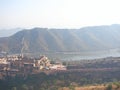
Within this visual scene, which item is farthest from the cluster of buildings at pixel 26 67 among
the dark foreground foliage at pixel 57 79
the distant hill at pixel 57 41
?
the distant hill at pixel 57 41

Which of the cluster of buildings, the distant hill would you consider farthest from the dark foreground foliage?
the distant hill

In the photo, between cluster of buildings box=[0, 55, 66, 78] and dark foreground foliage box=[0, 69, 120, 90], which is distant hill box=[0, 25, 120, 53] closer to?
cluster of buildings box=[0, 55, 66, 78]

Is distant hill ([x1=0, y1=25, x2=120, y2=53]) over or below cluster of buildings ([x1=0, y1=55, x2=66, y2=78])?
over

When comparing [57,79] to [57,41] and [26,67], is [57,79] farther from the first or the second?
[57,41]

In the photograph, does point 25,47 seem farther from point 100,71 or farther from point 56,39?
point 100,71

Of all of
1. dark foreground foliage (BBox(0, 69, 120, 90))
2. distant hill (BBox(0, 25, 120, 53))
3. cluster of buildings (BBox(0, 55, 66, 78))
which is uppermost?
distant hill (BBox(0, 25, 120, 53))

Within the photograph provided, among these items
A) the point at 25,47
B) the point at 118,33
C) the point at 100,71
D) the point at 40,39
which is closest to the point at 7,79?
the point at 100,71

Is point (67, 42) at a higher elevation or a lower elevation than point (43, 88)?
higher

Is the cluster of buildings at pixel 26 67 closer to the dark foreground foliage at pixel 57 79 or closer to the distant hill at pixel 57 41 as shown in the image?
the dark foreground foliage at pixel 57 79
